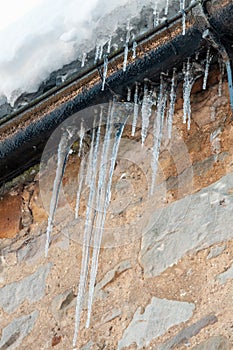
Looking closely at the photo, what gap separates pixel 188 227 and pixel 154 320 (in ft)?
1.07

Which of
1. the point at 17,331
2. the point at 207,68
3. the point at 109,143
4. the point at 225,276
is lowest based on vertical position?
the point at 225,276

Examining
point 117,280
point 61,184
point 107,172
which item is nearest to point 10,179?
point 61,184

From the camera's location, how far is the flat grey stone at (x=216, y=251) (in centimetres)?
244

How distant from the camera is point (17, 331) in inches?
113

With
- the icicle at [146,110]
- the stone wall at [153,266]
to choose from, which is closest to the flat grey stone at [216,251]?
the stone wall at [153,266]

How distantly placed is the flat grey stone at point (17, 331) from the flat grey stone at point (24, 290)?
0.06 metres

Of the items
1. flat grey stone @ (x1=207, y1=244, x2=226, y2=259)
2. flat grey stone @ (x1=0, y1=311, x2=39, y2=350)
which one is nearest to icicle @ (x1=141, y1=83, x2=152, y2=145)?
flat grey stone @ (x1=207, y1=244, x2=226, y2=259)

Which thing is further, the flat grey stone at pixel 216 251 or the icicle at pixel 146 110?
the icicle at pixel 146 110

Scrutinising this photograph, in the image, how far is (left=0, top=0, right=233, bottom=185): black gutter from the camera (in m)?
2.54

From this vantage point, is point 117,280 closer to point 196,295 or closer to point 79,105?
point 196,295

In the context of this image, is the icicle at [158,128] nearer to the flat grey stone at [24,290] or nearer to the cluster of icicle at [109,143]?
the cluster of icicle at [109,143]

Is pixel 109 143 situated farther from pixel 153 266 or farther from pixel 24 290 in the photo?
pixel 24 290

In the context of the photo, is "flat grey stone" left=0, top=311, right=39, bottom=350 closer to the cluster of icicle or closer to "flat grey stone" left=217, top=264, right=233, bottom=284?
the cluster of icicle

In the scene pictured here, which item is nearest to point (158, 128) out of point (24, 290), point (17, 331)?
point (24, 290)
